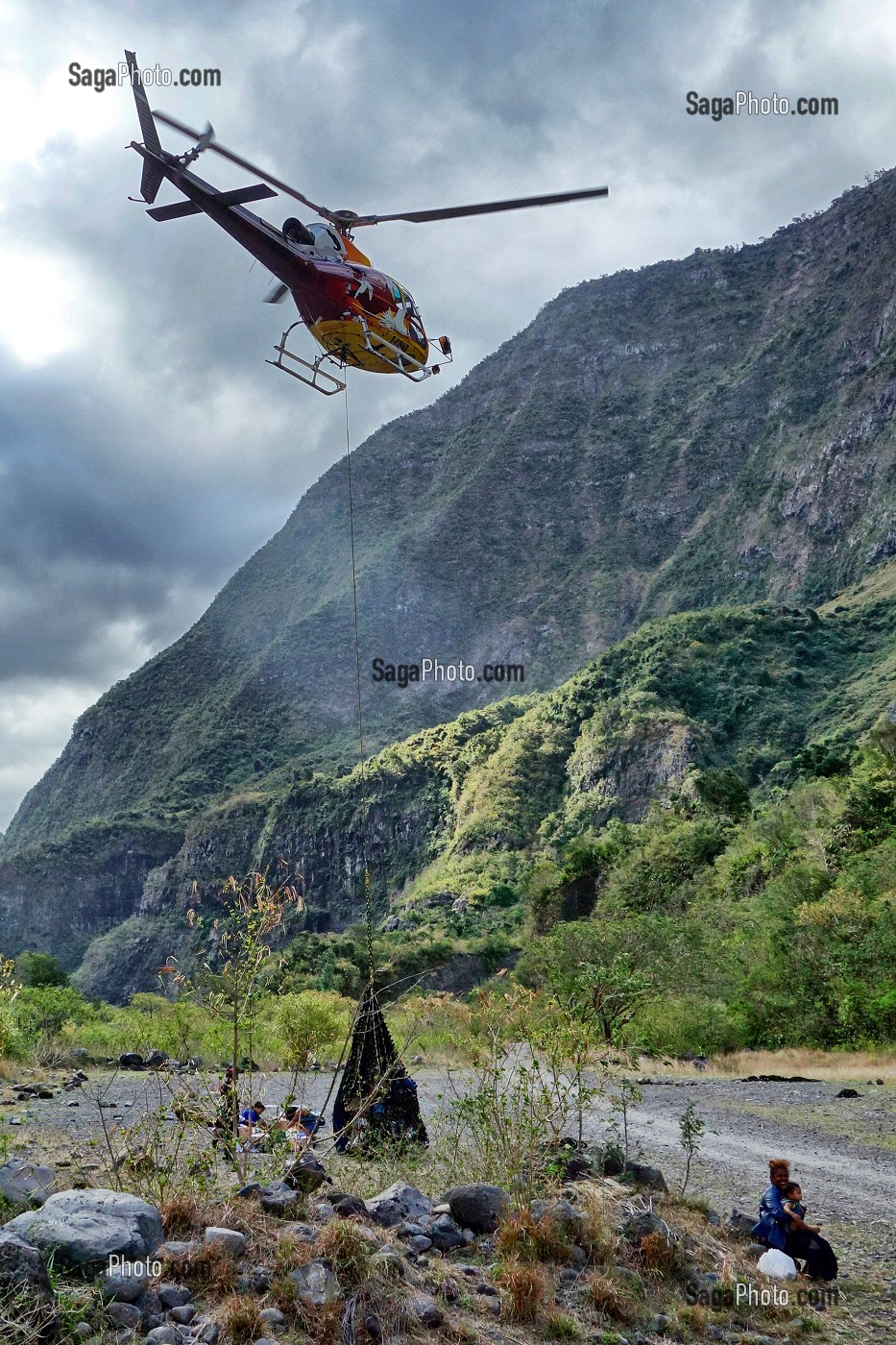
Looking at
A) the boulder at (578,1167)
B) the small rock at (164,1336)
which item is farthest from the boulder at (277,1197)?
the boulder at (578,1167)

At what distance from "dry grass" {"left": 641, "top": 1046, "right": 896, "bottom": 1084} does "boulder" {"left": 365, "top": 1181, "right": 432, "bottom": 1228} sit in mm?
12591

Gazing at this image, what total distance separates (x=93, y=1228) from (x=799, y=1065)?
17.9m

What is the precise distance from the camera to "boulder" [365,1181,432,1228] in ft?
20.5

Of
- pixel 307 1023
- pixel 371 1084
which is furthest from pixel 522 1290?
pixel 307 1023

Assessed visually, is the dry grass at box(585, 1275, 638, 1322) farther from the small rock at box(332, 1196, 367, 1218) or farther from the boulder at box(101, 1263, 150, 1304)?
the boulder at box(101, 1263, 150, 1304)

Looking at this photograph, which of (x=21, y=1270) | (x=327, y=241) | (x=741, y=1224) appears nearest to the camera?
(x=21, y=1270)

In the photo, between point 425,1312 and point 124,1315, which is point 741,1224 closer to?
point 425,1312

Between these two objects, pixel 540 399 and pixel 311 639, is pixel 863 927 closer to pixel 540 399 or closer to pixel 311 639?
pixel 311 639

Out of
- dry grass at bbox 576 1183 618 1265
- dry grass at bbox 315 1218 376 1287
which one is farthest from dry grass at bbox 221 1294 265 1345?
dry grass at bbox 576 1183 618 1265

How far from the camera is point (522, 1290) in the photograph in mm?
5527

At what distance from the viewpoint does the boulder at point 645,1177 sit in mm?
7234

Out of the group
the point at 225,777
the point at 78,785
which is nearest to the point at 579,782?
the point at 225,777

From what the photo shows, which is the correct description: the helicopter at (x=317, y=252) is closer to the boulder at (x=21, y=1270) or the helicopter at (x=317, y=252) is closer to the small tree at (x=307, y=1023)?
the boulder at (x=21, y=1270)

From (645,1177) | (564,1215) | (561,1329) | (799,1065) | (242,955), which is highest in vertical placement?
(242,955)
